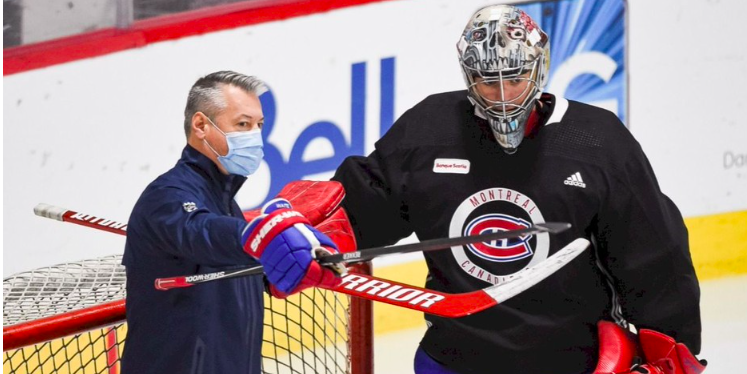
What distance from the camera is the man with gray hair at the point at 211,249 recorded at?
178cm

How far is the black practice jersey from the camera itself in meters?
2.12

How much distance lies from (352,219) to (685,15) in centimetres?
224

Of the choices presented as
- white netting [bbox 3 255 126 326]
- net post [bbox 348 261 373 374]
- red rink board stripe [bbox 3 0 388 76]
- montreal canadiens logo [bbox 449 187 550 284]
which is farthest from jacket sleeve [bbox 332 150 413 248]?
red rink board stripe [bbox 3 0 388 76]

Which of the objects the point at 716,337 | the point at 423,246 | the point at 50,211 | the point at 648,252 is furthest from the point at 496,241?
the point at 716,337

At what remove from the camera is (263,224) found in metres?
1.77

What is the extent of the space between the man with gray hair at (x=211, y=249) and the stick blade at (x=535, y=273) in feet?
0.83

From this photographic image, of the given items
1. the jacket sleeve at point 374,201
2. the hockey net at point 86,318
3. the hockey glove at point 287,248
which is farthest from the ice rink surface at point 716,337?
the hockey glove at point 287,248

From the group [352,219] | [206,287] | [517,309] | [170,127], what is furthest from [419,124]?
[170,127]

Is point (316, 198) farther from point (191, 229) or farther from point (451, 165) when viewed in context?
point (191, 229)

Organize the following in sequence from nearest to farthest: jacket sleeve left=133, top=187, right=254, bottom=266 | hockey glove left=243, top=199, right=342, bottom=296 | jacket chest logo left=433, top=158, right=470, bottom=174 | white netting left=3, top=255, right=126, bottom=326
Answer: hockey glove left=243, top=199, right=342, bottom=296 → jacket sleeve left=133, top=187, right=254, bottom=266 → jacket chest logo left=433, top=158, right=470, bottom=174 → white netting left=3, top=255, right=126, bottom=326

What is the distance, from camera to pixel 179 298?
1.99 metres

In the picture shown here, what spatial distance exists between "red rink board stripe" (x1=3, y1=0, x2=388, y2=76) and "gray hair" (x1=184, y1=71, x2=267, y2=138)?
1.29 metres

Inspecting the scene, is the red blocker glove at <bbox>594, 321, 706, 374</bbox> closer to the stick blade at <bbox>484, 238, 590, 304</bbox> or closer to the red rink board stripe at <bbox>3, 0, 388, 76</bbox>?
the stick blade at <bbox>484, 238, 590, 304</bbox>

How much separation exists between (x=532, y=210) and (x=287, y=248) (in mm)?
547
